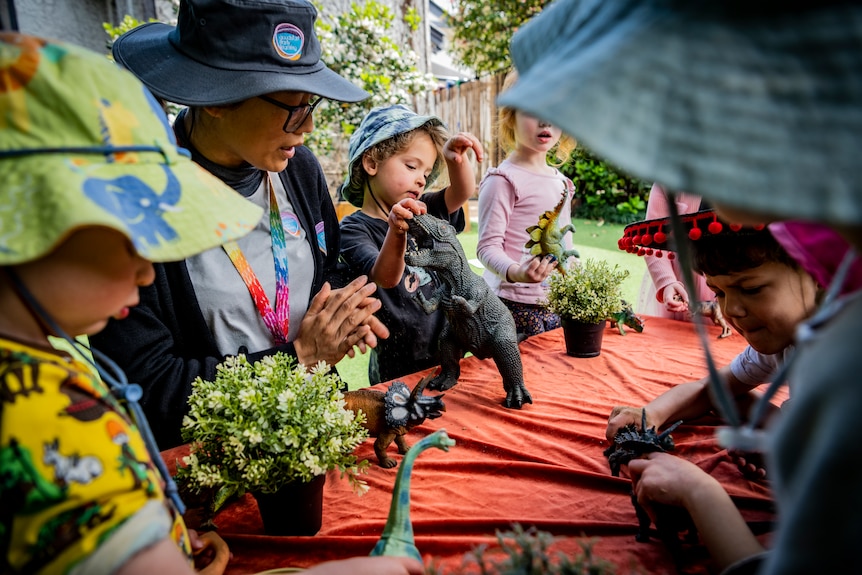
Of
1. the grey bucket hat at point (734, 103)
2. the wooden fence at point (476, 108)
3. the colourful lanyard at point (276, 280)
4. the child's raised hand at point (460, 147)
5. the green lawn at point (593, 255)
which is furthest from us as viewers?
the wooden fence at point (476, 108)

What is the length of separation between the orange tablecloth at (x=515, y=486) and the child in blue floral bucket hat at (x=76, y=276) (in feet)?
1.38

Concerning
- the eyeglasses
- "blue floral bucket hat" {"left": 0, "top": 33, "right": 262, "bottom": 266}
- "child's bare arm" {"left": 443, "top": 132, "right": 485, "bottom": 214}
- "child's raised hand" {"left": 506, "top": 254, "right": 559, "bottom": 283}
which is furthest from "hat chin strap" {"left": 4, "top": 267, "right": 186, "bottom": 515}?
"child's raised hand" {"left": 506, "top": 254, "right": 559, "bottom": 283}

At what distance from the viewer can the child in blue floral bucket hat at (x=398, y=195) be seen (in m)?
2.27

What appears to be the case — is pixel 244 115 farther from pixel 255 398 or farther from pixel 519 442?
pixel 519 442

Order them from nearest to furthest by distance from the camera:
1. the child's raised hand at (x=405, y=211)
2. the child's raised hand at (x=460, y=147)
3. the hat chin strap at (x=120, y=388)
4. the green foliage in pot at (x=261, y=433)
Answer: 1. the hat chin strap at (x=120, y=388)
2. the green foliage in pot at (x=261, y=433)
3. the child's raised hand at (x=405, y=211)
4. the child's raised hand at (x=460, y=147)

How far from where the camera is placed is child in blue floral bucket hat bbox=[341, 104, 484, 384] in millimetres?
2273

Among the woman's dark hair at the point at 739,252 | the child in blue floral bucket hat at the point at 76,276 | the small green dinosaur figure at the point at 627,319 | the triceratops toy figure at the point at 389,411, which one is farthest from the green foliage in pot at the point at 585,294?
the child in blue floral bucket hat at the point at 76,276

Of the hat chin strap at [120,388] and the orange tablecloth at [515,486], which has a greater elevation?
the hat chin strap at [120,388]

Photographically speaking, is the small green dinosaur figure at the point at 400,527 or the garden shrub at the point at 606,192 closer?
the small green dinosaur figure at the point at 400,527

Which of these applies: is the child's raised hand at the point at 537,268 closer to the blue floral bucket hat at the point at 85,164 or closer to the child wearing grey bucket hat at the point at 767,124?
the blue floral bucket hat at the point at 85,164

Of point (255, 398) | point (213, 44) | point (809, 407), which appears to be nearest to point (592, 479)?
point (255, 398)

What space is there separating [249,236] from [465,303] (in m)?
0.77

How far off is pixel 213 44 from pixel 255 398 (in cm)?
97

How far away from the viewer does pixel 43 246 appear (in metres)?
0.57
